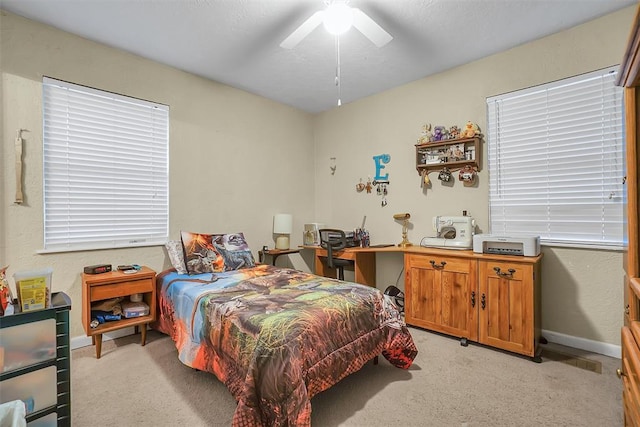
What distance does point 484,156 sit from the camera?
3.09m

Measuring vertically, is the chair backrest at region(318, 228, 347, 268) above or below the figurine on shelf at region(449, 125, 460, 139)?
below

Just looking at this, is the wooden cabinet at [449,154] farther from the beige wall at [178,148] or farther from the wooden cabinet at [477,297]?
the beige wall at [178,148]

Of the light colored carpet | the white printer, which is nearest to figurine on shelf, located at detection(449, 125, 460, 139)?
the white printer

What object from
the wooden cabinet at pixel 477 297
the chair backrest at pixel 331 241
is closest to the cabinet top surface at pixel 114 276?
the chair backrest at pixel 331 241

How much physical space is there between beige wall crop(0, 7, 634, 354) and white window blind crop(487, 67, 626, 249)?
0.13 m

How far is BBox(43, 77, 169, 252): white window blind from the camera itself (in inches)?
100

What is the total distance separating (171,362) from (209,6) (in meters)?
2.82

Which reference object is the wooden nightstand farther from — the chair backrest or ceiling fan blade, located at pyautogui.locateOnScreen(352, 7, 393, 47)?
ceiling fan blade, located at pyautogui.locateOnScreen(352, 7, 393, 47)

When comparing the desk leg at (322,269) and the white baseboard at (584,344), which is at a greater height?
the desk leg at (322,269)

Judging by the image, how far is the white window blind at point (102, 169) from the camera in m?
2.54

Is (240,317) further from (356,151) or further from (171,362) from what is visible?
(356,151)

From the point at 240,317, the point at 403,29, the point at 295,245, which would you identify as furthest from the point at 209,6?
the point at 295,245

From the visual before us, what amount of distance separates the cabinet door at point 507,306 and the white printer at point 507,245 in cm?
14

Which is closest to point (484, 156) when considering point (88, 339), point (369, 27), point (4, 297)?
point (369, 27)
